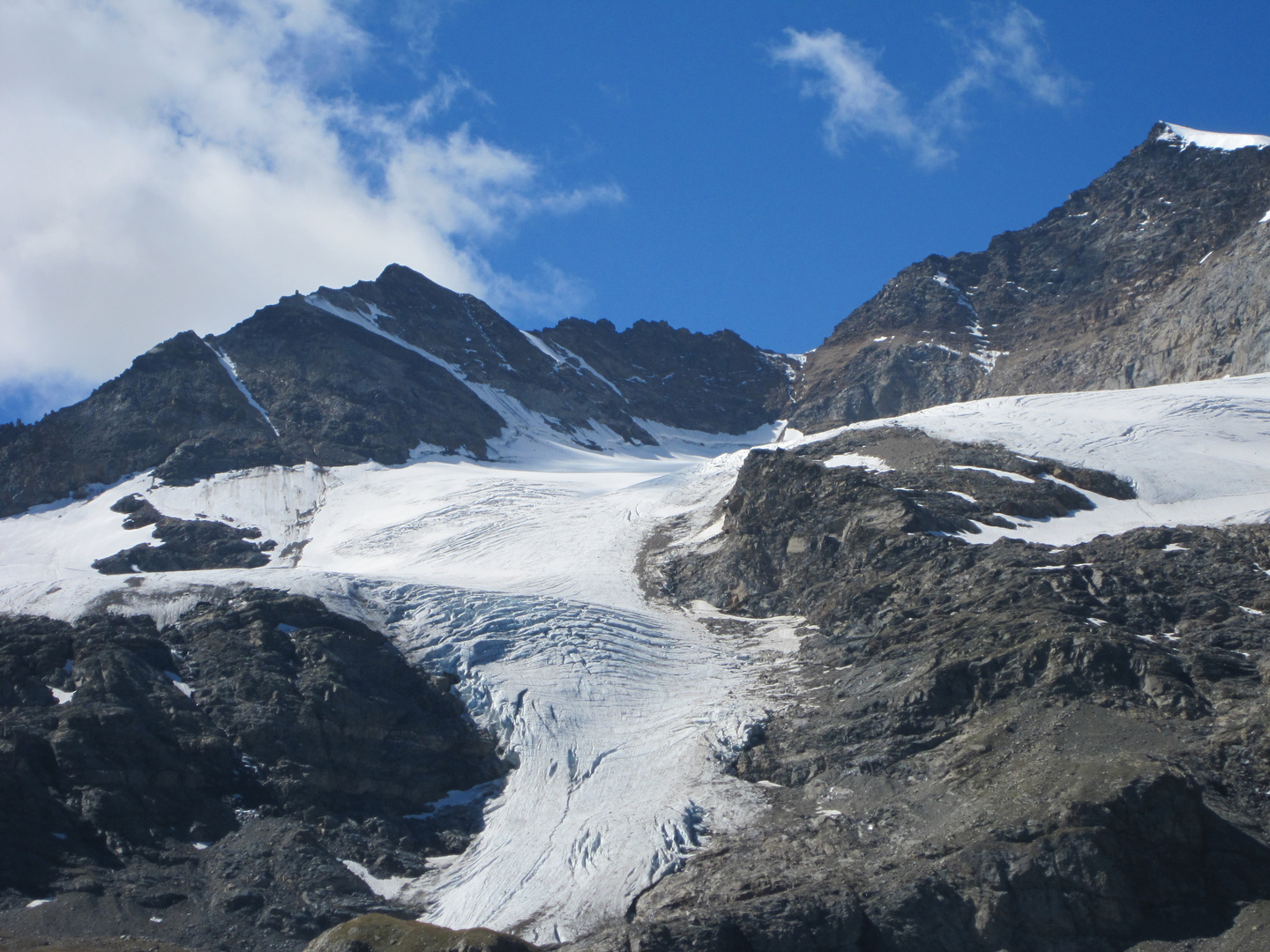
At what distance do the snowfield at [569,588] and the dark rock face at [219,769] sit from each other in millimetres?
1993

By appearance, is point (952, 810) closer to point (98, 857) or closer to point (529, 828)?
point (529, 828)

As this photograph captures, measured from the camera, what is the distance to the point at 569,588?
182 ft

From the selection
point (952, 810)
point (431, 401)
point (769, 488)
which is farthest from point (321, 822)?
point (431, 401)

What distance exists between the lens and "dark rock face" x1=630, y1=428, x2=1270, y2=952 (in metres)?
28.8

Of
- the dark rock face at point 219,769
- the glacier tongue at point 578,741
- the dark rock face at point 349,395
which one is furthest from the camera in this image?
→ the dark rock face at point 349,395

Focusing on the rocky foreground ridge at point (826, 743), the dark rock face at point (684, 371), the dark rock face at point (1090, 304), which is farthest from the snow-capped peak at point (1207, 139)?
the rocky foreground ridge at point (826, 743)

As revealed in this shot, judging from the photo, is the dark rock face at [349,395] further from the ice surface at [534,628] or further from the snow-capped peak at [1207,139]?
the snow-capped peak at [1207,139]

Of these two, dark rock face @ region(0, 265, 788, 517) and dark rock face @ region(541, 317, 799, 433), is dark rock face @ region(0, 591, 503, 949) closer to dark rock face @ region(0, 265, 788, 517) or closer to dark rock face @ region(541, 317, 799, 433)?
dark rock face @ region(0, 265, 788, 517)

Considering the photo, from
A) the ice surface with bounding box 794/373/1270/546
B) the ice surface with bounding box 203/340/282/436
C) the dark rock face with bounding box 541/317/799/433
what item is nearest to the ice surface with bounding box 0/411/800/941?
the ice surface with bounding box 203/340/282/436

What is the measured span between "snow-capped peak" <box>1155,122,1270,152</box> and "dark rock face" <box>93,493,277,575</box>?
341ft

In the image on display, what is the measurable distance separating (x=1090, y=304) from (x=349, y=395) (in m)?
75.4

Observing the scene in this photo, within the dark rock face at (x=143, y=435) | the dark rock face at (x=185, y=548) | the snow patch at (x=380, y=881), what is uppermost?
the dark rock face at (x=143, y=435)

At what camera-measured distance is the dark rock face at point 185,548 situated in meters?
72.2

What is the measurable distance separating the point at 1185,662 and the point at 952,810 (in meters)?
10.8
